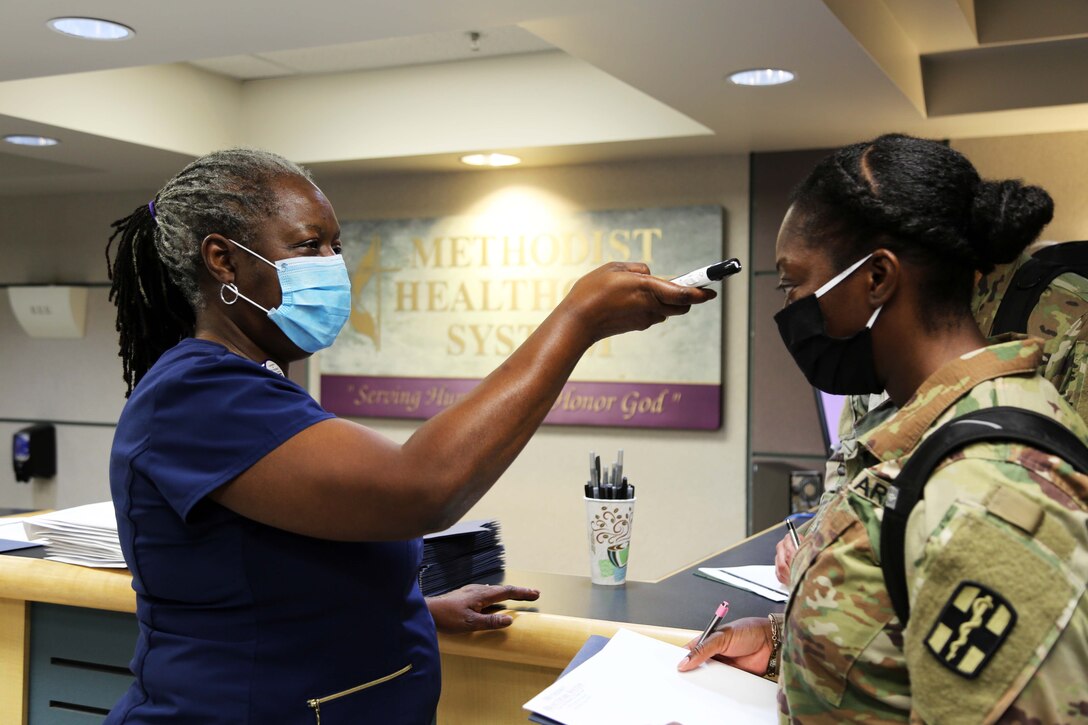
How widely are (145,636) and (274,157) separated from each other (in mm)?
683

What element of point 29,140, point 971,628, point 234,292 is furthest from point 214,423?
point 29,140

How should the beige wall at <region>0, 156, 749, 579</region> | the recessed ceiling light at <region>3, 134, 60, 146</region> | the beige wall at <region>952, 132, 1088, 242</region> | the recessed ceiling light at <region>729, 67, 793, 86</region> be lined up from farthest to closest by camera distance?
the beige wall at <region>0, 156, 749, 579</region>
the recessed ceiling light at <region>3, 134, 60, 146</region>
the beige wall at <region>952, 132, 1088, 242</region>
the recessed ceiling light at <region>729, 67, 793, 86</region>

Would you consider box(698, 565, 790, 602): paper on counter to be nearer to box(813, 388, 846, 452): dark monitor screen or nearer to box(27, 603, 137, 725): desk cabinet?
box(27, 603, 137, 725): desk cabinet

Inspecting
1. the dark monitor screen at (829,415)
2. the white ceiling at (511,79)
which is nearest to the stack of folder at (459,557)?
the white ceiling at (511,79)

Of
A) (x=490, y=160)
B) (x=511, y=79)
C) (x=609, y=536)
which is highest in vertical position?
(x=511, y=79)

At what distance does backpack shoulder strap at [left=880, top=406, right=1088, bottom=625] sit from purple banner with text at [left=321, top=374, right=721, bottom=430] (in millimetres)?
3467

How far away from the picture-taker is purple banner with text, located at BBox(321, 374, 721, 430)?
177 inches

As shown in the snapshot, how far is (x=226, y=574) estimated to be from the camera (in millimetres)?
1198

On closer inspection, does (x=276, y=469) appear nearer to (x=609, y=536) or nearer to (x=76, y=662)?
(x=609, y=536)

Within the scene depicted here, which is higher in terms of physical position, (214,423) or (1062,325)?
(1062,325)

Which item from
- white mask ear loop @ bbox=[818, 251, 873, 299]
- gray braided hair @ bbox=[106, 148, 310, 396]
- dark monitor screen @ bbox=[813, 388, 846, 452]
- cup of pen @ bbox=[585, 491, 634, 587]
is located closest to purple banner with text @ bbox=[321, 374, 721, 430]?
dark monitor screen @ bbox=[813, 388, 846, 452]

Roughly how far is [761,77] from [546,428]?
2.19 m

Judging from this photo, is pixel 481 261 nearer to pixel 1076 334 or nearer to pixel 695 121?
pixel 695 121

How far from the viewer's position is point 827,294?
1.22 meters
